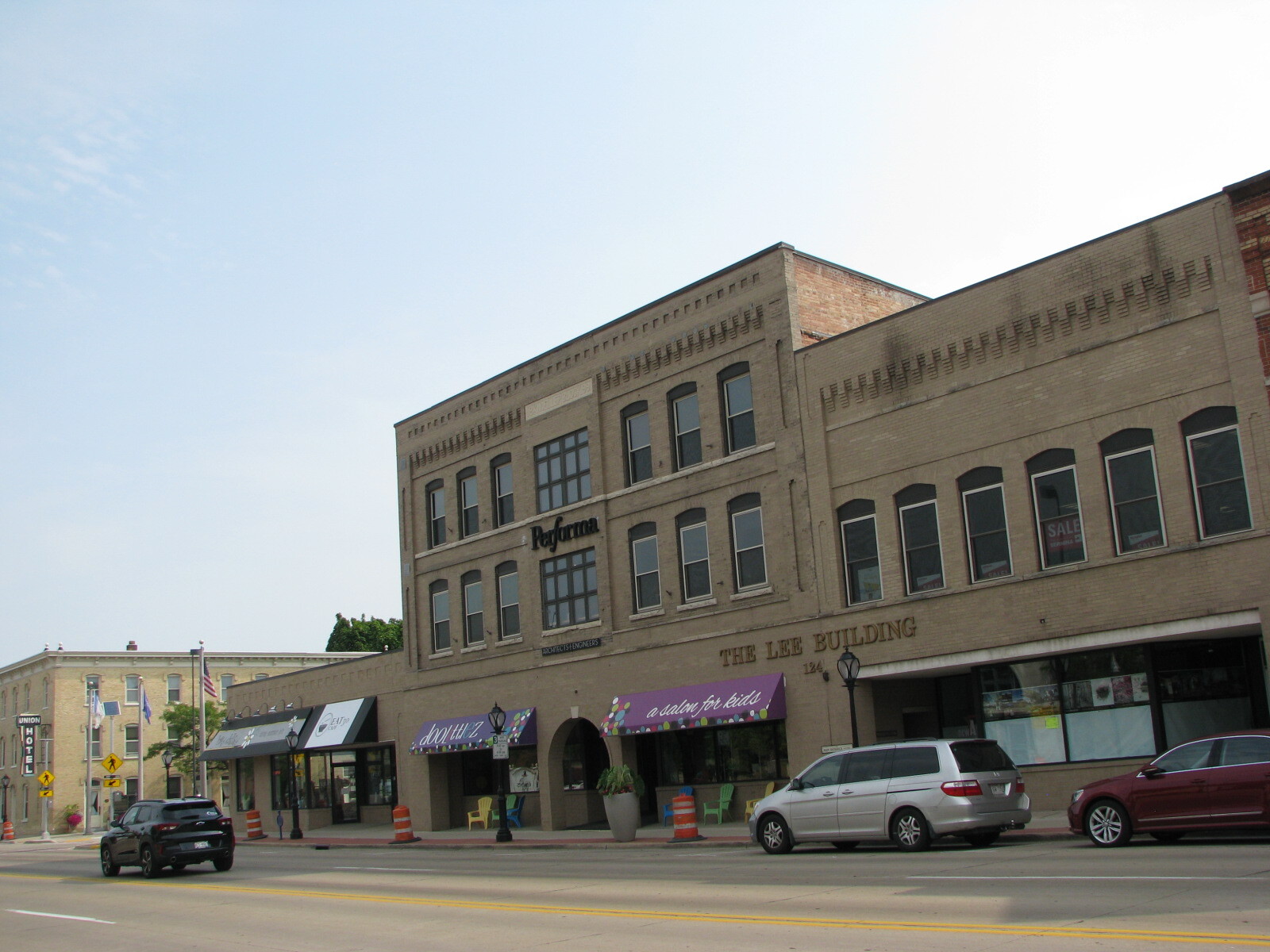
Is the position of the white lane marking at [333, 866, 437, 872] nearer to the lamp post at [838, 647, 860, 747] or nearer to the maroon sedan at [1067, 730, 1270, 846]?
the lamp post at [838, 647, 860, 747]

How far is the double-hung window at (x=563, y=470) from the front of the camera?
110 ft

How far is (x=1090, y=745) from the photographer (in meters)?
22.2

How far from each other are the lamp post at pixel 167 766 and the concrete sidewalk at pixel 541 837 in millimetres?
30035

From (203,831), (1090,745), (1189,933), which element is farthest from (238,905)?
(1090,745)

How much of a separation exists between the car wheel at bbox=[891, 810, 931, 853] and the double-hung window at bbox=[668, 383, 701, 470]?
13.1 metres

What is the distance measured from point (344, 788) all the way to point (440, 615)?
1037cm

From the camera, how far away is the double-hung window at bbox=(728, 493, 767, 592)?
28.3 meters

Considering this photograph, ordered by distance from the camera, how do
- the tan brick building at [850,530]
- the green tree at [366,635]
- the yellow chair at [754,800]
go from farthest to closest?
the green tree at [366,635] < the yellow chair at [754,800] < the tan brick building at [850,530]

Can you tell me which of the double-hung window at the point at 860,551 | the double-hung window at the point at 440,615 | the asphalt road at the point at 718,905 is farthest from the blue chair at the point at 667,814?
the double-hung window at the point at 440,615

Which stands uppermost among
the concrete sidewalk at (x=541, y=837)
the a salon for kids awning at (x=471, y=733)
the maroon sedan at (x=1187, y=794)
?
the a salon for kids awning at (x=471, y=733)

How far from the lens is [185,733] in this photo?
71688 millimetres

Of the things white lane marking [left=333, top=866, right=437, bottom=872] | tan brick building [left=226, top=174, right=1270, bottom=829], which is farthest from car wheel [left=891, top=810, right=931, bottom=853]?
white lane marking [left=333, top=866, right=437, bottom=872]

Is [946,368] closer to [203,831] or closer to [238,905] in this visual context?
[238,905]

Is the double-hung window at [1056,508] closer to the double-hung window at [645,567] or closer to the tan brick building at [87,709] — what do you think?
the double-hung window at [645,567]
